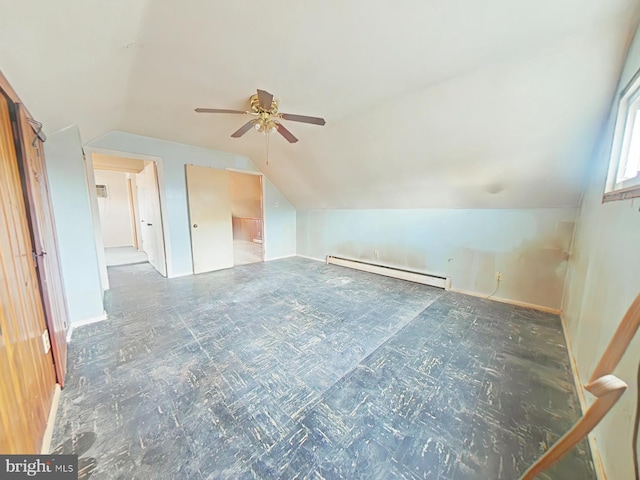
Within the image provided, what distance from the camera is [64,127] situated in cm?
214

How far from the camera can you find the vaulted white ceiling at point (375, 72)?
1.31 meters

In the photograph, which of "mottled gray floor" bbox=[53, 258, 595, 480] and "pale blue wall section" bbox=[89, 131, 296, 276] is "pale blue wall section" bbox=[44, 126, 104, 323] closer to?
"mottled gray floor" bbox=[53, 258, 595, 480]

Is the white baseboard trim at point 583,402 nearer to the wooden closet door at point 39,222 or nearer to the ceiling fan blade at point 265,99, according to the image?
the ceiling fan blade at point 265,99

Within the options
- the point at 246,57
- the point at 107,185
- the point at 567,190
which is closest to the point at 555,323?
the point at 567,190

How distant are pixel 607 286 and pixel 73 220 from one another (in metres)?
4.23

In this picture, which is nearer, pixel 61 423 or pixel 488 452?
pixel 488 452

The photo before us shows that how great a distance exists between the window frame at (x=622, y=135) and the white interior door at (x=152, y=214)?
515 cm

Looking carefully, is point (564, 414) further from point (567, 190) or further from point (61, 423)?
point (61, 423)

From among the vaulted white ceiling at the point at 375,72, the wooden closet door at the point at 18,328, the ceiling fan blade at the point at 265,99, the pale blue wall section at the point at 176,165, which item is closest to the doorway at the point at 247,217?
the pale blue wall section at the point at 176,165

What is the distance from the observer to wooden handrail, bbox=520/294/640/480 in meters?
0.55

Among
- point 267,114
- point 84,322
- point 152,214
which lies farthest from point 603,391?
point 152,214

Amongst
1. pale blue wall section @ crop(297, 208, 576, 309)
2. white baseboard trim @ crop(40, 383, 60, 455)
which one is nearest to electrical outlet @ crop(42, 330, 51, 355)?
white baseboard trim @ crop(40, 383, 60, 455)

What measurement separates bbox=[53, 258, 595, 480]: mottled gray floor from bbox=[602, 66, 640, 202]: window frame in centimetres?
137

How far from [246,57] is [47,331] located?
7.59 feet
